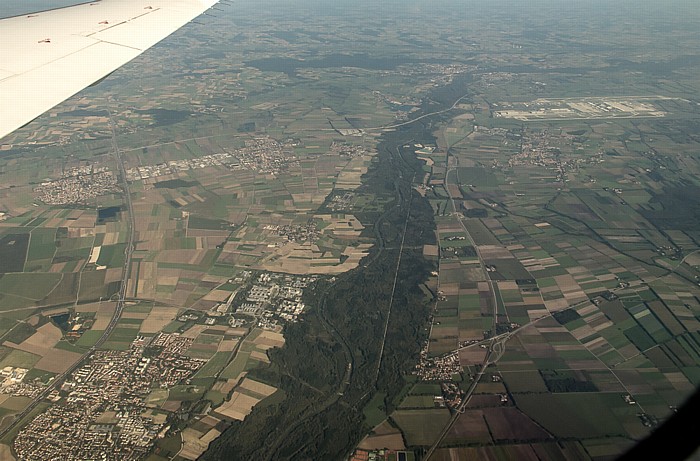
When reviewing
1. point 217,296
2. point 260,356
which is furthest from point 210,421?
point 217,296

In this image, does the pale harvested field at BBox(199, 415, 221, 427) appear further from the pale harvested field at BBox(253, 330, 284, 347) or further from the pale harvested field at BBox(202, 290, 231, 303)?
the pale harvested field at BBox(202, 290, 231, 303)

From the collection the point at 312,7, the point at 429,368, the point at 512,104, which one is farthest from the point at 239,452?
the point at 312,7

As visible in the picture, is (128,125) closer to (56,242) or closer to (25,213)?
(25,213)

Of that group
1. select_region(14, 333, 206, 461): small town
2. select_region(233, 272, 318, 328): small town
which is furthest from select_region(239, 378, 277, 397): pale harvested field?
select_region(233, 272, 318, 328): small town

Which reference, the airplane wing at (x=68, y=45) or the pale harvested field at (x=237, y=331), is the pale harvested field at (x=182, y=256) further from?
the airplane wing at (x=68, y=45)

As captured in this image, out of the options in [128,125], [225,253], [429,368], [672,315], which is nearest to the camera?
[429,368]
